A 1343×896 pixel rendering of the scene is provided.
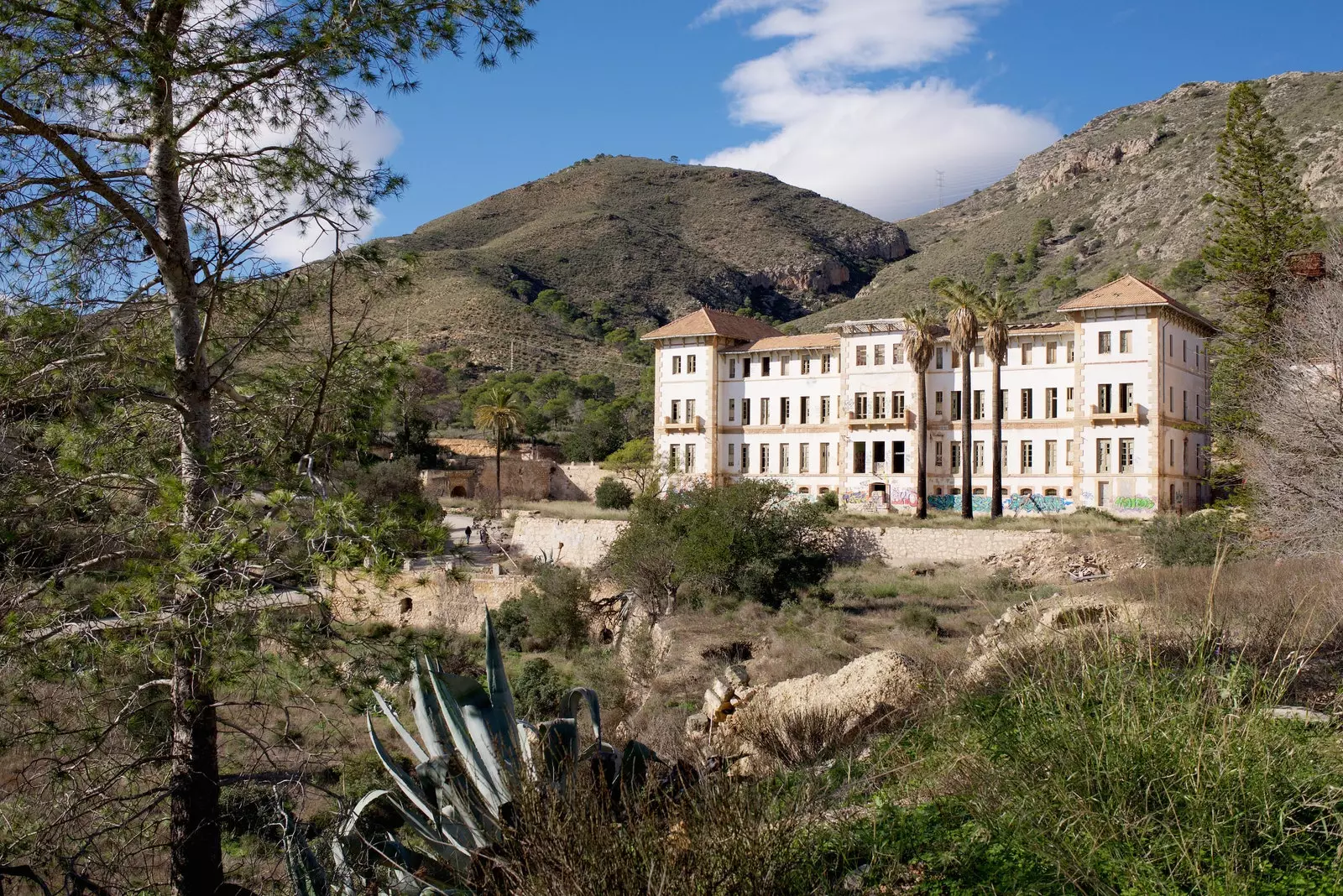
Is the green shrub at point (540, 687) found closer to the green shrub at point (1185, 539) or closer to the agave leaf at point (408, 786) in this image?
the agave leaf at point (408, 786)

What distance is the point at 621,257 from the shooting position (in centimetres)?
10850

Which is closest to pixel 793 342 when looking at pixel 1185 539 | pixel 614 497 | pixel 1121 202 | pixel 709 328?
pixel 709 328

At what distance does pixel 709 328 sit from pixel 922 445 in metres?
11.9

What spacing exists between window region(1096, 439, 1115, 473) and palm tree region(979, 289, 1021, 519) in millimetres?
3643

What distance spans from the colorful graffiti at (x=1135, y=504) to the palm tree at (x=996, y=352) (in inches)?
172

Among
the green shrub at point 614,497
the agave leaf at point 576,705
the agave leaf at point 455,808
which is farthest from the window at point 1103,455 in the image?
the agave leaf at point 455,808

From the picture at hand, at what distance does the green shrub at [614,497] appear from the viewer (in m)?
51.1

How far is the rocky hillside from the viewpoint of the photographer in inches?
2751

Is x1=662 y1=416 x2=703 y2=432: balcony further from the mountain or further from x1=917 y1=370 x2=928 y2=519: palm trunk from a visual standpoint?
the mountain

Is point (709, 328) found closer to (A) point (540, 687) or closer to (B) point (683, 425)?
(B) point (683, 425)

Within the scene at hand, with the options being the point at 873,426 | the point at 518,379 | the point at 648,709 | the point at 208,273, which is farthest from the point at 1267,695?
the point at 518,379

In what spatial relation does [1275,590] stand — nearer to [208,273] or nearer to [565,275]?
[208,273]

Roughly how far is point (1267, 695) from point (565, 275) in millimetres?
99800

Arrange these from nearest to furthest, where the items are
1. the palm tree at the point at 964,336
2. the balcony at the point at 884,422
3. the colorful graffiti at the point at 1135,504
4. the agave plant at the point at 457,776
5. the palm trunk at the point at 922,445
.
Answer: the agave plant at the point at 457,776 → the colorful graffiti at the point at 1135,504 → the palm tree at the point at 964,336 → the palm trunk at the point at 922,445 → the balcony at the point at 884,422
